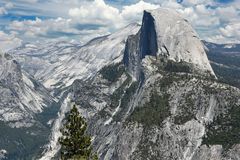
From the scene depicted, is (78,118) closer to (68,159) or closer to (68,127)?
(68,127)

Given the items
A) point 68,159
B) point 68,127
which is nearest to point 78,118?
point 68,127

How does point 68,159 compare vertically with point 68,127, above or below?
below

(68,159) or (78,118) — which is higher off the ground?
(78,118)

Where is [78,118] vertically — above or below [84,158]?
above
